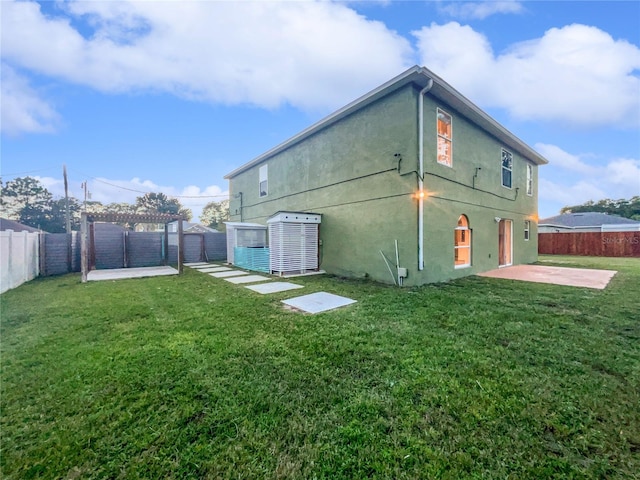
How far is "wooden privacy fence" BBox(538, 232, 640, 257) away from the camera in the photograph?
14992mm

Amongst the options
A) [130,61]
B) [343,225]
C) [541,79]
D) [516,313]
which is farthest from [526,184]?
[130,61]

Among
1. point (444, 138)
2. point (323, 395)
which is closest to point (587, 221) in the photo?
point (444, 138)

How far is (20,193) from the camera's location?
90.7ft

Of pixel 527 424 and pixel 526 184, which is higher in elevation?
pixel 526 184

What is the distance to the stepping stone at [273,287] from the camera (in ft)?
21.4

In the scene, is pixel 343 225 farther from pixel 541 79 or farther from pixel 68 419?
pixel 541 79

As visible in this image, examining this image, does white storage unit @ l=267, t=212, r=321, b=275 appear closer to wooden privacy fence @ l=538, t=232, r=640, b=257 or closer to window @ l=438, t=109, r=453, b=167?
window @ l=438, t=109, r=453, b=167

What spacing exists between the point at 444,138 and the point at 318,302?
635 cm

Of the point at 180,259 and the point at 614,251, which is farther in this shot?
the point at 614,251

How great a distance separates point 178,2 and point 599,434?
1004 centimetres

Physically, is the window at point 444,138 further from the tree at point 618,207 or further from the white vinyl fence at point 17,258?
the tree at point 618,207

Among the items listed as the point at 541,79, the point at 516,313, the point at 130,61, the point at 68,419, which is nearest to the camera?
the point at 68,419

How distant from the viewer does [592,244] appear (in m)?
15.9

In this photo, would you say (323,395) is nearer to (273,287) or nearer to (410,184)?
(273,287)
